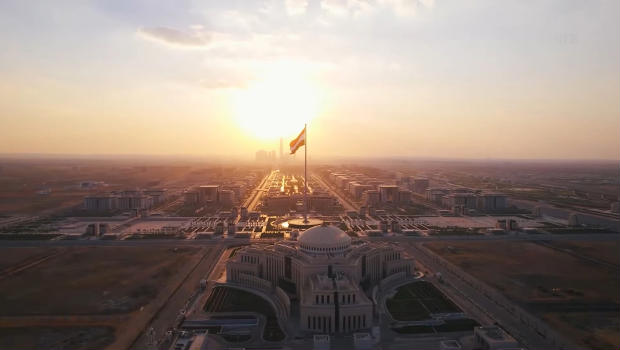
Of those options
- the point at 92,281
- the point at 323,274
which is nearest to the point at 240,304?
the point at 323,274

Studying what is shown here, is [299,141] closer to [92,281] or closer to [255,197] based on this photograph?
[92,281]

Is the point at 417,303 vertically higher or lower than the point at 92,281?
lower

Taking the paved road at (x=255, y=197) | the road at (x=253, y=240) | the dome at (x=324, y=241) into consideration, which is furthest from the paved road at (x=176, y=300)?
the paved road at (x=255, y=197)

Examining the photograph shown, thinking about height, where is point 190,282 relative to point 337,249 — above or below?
below

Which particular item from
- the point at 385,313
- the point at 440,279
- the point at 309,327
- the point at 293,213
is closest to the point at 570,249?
the point at 440,279

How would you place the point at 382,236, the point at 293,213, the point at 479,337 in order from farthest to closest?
the point at 293,213 → the point at 382,236 → the point at 479,337

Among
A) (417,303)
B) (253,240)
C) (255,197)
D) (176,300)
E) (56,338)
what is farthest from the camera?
(255,197)

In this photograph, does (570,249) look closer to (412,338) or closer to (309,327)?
(412,338)
